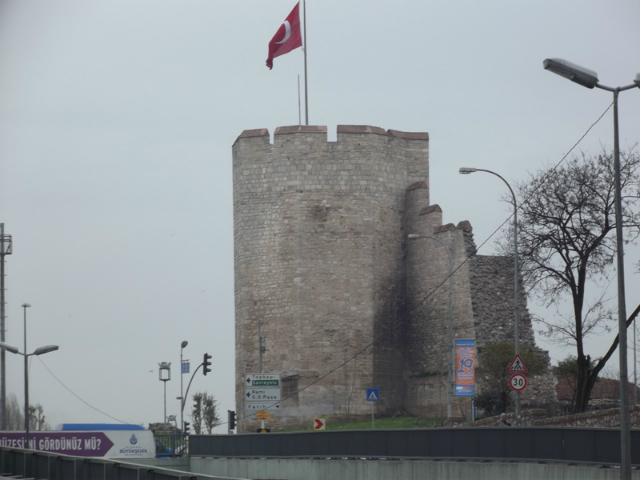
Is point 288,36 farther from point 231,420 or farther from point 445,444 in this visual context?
point 445,444

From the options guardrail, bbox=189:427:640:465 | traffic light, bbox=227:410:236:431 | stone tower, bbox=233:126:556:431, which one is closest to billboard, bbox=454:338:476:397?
stone tower, bbox=233:126:556:431

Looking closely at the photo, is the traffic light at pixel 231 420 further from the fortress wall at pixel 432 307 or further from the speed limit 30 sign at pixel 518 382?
the speed limit 30 sign at pixel 518 382

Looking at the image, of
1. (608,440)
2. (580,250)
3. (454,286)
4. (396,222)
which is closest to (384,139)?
(396,222)

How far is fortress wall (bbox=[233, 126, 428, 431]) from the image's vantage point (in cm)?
4916

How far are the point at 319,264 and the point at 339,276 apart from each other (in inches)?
37.8

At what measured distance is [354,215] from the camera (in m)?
50.2

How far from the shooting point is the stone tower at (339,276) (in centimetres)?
4894

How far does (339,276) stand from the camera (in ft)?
163

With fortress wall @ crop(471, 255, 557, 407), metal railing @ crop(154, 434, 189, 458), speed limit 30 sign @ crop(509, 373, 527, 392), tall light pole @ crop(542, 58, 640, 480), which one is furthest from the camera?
fortress wall @ crop(471, 255, 557, 407)

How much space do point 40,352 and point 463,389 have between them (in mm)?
14887

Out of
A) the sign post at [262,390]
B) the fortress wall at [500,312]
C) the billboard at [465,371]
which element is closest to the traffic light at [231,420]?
the sign post at [262,390]

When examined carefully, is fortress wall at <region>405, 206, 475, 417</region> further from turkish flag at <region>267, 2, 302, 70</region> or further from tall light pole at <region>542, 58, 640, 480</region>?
tall light pole at <region>542, 58, 640, 480</region>

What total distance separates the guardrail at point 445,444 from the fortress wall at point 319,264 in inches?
526

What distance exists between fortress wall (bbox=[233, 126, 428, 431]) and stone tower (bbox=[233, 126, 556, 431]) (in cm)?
4
